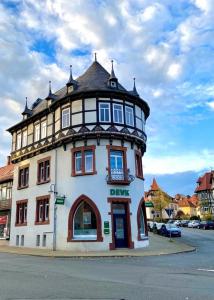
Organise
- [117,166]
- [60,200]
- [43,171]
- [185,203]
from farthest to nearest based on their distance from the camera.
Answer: [185,203]
[43,171]
[117,166]
[60,200]

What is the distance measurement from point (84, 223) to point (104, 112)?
27.8 ft

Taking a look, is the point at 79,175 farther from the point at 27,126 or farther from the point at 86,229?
the point at 27,126

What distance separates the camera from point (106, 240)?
26.1 m

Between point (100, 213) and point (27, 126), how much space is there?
521 inches

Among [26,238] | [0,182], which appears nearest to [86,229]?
[26,238]

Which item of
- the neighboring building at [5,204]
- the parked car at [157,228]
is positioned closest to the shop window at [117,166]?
the neighboring building at [5,204]

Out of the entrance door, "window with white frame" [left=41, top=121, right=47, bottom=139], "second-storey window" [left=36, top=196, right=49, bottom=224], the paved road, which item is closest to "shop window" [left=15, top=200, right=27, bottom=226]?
"second-storey window" [left=36, top=196, right=49, bottom=224]

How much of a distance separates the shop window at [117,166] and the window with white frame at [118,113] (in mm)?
2126

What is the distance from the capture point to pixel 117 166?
1097 inches

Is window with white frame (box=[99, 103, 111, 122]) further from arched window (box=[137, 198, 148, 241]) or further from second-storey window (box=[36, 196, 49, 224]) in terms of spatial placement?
second-storey window (box=[36, 196, 49, 224])

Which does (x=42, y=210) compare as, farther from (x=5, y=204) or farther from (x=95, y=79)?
(x=95, y=79)

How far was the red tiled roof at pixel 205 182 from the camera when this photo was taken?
3868 inches

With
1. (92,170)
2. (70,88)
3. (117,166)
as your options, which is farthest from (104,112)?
(92,170)

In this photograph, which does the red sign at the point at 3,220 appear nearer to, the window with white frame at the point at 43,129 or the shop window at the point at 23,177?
the shop window at the point at 23,177
